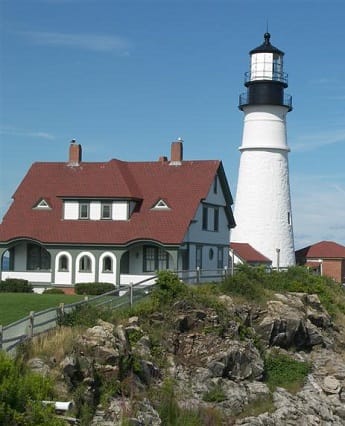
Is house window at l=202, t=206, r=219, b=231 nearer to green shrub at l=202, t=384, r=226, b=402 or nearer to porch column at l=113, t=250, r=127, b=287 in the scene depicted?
porch column at l=113, t=250, r=127, b=287

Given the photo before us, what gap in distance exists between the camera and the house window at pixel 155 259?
38.0 meters

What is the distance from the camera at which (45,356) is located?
63.4ft

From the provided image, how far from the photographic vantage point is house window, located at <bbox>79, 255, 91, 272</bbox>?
38375 millimetres

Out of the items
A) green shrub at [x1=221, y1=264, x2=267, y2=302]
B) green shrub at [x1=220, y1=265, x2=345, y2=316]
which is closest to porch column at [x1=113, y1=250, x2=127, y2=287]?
green shrub at [x1=220, y1=265, x2=345, y2=316]

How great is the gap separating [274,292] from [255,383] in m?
8.07

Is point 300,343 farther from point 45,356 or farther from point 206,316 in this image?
point 45,356

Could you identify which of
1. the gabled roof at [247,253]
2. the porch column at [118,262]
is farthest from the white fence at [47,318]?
the gabled roof at [247,253]

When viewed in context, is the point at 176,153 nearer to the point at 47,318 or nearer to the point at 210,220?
the point at 210,220

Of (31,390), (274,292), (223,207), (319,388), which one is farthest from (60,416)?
(223,207)

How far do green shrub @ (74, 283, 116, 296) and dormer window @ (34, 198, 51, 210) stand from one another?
5639 mm

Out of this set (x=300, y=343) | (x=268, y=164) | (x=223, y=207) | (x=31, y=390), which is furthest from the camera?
(x=268, y=164)

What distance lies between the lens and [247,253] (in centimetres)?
4578

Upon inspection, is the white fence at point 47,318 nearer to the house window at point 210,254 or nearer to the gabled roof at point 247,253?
the house window at point 210,254

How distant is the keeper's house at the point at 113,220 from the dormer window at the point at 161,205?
1.8 inches
